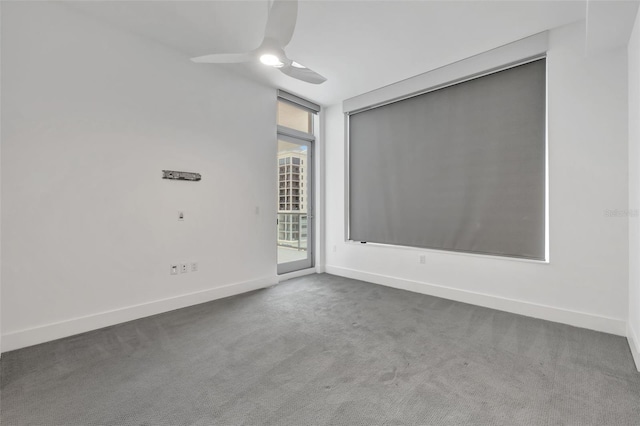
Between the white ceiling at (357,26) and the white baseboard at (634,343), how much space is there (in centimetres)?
278

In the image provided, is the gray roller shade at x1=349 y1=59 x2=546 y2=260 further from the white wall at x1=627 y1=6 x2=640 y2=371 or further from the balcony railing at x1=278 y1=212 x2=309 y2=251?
the balcony railing at x1=278 y1=212 x2=309 y2=251

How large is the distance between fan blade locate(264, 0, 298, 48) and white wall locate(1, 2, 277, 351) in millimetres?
1791

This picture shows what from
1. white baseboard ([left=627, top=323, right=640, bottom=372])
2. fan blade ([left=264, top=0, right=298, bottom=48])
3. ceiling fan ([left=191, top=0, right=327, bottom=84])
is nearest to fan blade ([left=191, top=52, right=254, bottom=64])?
ceiling fan ([left=191, top=0, right=327, bottom=84])

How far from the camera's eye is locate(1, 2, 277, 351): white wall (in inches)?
94.1

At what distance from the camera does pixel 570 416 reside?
1.58 m

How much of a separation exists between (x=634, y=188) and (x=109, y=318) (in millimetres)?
4707

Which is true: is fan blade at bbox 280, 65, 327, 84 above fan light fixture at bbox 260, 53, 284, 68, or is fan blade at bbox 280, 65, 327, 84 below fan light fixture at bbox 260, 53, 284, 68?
above

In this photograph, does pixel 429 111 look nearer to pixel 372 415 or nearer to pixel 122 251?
pixel 372 415

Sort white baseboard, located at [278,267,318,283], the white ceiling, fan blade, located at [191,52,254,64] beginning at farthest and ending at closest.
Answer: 1. white baseboard, located at [278,267,318,283]
2. the white ceiling
3. fan blade, located at [191,52,254,64]

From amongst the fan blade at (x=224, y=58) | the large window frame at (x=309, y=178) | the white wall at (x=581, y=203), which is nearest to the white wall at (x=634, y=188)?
the white wall at (x=581, y=203)

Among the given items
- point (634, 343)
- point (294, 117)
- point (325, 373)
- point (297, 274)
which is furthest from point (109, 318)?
point (634, 343)

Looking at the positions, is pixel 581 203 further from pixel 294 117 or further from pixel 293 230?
pixel 294 117

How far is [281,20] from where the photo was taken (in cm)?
197

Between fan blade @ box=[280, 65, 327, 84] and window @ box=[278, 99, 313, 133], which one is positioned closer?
fan blade @ box=[280, 65, 327, 84]
